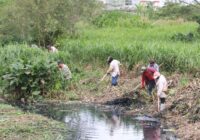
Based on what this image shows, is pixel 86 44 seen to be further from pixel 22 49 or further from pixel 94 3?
pixel 94 3

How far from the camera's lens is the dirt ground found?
19756mm

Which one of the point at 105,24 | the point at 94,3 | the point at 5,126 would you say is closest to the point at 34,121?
the point at 5,126

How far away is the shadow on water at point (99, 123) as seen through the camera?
719 inches

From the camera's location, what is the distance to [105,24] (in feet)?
167

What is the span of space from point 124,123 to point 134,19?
101 ft

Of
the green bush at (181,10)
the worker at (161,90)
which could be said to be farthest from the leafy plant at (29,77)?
the green bush at (181,10)

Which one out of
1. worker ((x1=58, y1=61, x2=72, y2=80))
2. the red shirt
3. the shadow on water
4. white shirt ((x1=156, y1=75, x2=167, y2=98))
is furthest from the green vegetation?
white shirt ((x1=156, y1=75, x2=167, y2=98))

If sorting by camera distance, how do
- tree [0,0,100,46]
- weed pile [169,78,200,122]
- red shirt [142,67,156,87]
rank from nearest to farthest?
weed pile [169,78,200,122] < red shirt [142,67,156,87] < tree [0,0,100,46]

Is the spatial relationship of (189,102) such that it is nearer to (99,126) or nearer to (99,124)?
(99,124)

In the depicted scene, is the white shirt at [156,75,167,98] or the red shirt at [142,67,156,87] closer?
the white shirt at [156,75,167,98]

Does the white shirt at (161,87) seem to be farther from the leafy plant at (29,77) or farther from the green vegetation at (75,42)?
the leafy plant at (29,77)

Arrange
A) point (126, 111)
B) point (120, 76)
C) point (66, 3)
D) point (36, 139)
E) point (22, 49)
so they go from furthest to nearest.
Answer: point (66, 3) < point (22, 49) < point (120, 76) < point (126, 111) < point (36, 139)

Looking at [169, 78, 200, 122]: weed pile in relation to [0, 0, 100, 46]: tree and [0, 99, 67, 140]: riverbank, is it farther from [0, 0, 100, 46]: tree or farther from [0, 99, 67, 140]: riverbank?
[0, 0, 100, 46]: tree

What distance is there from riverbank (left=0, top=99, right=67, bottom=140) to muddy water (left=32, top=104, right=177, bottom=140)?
1.52ft
